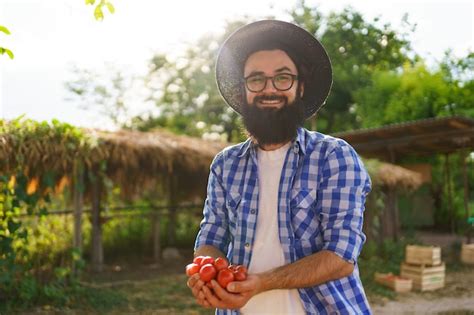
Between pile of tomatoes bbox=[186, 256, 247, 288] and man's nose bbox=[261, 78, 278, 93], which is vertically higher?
man's nose bbox=[261, 78, 278, 93]

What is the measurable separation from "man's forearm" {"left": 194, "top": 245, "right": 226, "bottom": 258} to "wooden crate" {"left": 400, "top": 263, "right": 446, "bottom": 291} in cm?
803

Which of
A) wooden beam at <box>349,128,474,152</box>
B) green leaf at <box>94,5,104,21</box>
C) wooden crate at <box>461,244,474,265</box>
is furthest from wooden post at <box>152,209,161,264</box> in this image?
green leaf at <box>94,5,104,21</box>

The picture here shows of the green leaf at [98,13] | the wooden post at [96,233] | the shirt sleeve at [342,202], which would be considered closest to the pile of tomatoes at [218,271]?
the shirt sleeve at [342,202]

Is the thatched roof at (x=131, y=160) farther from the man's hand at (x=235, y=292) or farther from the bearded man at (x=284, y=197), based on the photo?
the man's hand at (x=235, y=292)

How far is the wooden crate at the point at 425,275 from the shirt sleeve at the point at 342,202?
8114 mm

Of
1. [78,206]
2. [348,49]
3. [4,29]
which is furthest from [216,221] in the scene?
[348,49]

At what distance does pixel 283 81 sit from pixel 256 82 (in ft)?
0.30

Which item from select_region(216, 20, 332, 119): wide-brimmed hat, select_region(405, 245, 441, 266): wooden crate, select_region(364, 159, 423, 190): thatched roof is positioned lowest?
select_region(405, 245, 441, 266): wooden crate

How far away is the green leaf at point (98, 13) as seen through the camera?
10.6 feet

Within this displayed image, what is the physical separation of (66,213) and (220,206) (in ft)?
29.8

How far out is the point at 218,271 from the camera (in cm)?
169

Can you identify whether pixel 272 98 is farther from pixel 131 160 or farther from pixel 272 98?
pixel 131 160

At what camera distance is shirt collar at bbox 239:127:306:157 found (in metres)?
1.88

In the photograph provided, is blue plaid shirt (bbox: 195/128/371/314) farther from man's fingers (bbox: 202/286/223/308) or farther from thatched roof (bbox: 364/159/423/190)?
thatched roof (bbox: 364/159/423/190)
